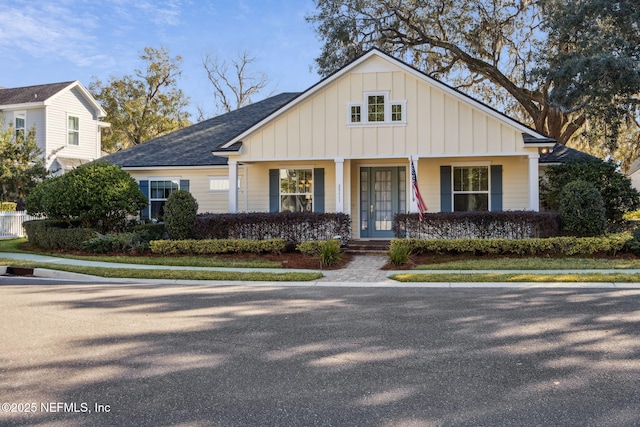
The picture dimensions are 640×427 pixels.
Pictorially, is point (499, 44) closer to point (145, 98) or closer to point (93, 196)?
point (93, 196)

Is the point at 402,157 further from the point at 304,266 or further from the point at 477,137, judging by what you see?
the point at 304,266

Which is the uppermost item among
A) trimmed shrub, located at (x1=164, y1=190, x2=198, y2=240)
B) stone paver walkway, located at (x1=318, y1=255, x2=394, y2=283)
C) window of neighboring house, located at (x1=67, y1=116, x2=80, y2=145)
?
window of neighboring house, located at (x1=67, y1=116, x2=80, y2=145)

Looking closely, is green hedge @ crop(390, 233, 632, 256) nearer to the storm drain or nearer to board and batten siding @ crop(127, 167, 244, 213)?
board and batten siding @ crop(127, 167, 244, 213)

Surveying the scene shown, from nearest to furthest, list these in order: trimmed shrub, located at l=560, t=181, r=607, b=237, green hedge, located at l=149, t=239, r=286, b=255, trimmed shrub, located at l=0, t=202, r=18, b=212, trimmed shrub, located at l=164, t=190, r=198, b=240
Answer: trimmed shrub, located at l=560, t=181, r=607, b=237, green hedge, located at l=149, t=239, r=286, b=255, trimmed shrub, located at l=164, t=190, r=198, b=240, trimmed shrub, located at l=0, t=202, r=18, b=212

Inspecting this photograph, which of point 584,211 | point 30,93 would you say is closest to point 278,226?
point 584,211

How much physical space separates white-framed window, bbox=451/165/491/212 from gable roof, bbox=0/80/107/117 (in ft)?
78.9

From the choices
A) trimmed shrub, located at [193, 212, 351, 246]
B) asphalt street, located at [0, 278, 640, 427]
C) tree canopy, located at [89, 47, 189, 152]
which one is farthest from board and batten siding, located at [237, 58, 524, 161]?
tree canopy, located at [89, 47, 189, 152]

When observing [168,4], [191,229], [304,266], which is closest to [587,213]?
[304,266]

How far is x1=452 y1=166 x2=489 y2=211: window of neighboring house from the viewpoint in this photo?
54.5 ft

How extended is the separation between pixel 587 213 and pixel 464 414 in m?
11.8

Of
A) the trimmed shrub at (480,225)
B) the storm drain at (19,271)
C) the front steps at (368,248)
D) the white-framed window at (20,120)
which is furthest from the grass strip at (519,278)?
the white-framed window at (20,120)

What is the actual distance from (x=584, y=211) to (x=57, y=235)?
15.9 m

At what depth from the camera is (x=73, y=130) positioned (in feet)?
102

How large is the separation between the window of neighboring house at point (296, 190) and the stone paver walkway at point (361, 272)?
13.2 ft
